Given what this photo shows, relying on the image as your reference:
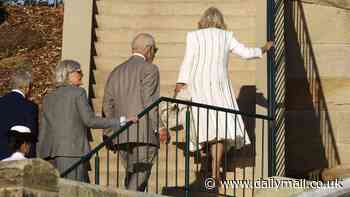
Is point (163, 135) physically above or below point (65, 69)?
below

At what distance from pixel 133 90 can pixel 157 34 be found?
13.5 ft

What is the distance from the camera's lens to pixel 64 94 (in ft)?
53.9

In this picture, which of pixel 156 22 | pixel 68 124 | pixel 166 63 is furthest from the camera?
pixel 156 22

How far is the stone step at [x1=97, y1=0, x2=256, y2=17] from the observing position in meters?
21.6

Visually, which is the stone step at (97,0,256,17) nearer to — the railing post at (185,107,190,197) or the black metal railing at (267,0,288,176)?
the black metal railing at (267,0,288,176)

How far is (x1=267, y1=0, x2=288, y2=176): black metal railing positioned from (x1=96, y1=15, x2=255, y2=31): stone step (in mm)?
564

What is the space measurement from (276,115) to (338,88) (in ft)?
8.37

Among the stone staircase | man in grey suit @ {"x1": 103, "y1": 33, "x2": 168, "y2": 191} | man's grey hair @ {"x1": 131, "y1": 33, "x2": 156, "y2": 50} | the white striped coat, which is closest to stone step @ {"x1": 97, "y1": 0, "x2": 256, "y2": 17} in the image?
the stone staircase

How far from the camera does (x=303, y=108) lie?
73.2 ft

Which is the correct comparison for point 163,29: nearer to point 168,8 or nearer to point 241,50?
point 168,8

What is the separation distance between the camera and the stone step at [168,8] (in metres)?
21.6

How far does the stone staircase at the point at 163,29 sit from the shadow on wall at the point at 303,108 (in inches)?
45.0

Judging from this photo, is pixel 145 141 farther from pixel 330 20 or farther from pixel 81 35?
pixel 330 20

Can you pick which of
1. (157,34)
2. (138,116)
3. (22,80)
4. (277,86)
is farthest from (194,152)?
(277,86)
